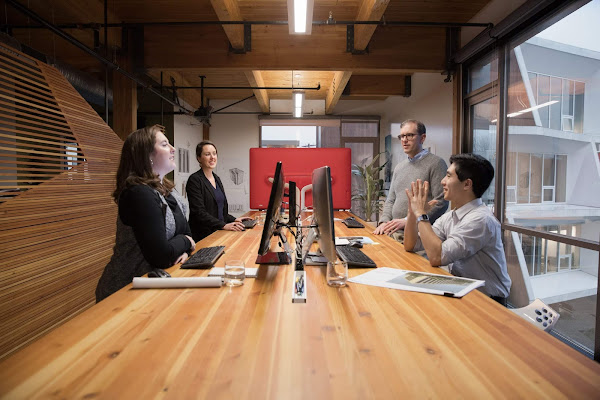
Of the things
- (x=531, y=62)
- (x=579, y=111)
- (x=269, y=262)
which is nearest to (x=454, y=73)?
(x=531, y=62)

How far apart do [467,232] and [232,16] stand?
334cm

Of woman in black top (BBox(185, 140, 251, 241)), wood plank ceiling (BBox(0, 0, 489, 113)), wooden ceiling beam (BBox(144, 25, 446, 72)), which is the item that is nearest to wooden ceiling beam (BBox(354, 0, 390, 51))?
wood plank ceiling (BBox(0, 0, 489, 113))

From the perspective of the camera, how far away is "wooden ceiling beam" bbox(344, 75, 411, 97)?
7109mm

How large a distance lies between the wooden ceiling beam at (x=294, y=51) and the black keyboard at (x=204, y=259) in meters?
3.52

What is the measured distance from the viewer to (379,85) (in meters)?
7.20

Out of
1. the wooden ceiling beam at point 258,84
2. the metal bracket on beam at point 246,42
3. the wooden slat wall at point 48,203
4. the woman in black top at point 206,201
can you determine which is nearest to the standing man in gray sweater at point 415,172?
the woman in black top at point 206,201

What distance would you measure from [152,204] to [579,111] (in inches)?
126

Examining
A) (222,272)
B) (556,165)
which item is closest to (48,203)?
(222,272)

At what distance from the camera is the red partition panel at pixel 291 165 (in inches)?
128

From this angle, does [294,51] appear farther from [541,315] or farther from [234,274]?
[541,315]

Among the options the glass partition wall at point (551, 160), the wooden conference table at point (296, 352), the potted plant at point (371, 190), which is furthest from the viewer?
the potted plant at point (371, 190)

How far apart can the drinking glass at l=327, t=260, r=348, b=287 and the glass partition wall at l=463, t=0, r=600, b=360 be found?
86.7 inches

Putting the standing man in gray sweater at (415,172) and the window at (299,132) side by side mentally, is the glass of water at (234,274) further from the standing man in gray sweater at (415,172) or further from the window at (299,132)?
the window at (299,132)

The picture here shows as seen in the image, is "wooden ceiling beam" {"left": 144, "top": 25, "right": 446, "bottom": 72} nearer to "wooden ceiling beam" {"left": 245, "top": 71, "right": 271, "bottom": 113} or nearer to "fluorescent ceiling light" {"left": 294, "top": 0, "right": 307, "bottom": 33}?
"wooden ceiling beam" {"left": 245, "top": 71, "right": 271, "bottom": 113}
